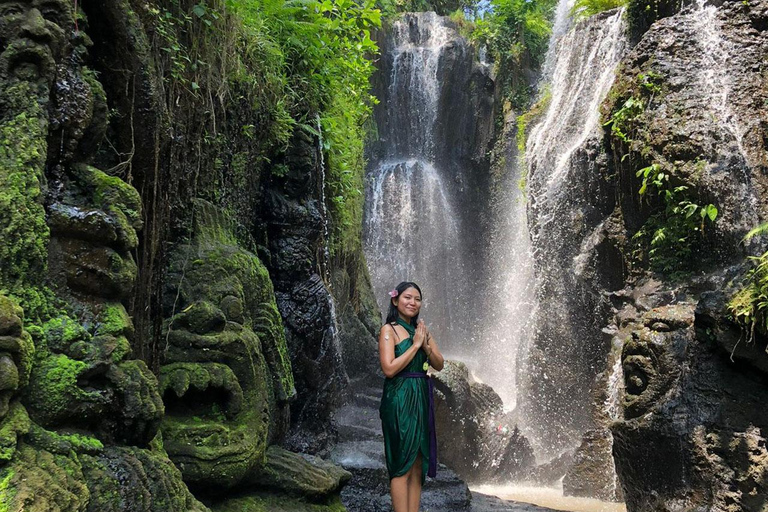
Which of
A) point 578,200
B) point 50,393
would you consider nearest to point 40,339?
point 50,393

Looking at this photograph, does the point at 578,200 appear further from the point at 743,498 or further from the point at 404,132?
the point at 404,132

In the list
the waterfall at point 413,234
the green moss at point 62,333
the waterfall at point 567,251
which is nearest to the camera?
the green moss at point 62,333

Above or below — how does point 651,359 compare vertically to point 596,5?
below

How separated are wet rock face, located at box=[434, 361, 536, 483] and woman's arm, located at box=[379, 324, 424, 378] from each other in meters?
5.73

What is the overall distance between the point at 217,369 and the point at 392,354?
1.13 metres

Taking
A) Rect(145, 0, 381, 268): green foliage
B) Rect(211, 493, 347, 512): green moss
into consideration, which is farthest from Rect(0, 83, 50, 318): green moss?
Rect(211, 493, 347, 512): green moss

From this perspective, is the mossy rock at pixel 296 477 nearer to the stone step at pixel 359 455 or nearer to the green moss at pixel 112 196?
the green moss at pixel 112 196

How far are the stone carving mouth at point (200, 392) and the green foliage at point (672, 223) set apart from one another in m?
7.01

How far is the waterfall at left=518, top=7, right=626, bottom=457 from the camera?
1080 centimetres

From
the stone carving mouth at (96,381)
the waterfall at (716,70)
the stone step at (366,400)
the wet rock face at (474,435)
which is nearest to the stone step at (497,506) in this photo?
the wet rock face at (474,435)

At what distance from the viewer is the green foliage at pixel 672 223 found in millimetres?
8695

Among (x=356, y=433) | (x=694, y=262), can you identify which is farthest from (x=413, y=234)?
(x=356, y=433)

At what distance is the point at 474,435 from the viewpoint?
392 inches

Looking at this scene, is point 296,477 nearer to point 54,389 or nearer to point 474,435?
point 54,389
